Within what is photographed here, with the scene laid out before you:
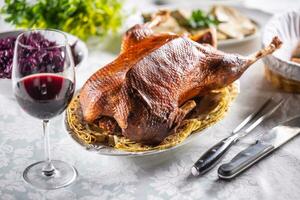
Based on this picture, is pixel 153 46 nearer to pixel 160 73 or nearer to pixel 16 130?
pixel 160 73

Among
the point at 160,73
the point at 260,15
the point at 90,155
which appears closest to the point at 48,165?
the point at 90,155

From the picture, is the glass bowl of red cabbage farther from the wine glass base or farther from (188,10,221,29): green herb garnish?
(188,10,221,29): green herb garnish

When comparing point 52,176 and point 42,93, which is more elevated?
point 42,93

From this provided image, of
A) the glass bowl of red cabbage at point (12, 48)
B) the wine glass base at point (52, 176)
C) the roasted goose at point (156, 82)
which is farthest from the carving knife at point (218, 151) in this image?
the glass bowl of red cabbage at point (12, 48)

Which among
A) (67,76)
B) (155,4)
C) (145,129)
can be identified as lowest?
(155,4)

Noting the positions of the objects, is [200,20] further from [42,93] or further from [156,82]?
[42,93]

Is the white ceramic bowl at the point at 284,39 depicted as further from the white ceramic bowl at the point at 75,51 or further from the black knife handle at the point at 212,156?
the white ceramic bowl at the point at 75,51

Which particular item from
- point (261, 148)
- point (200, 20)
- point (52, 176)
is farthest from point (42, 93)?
point (200, 20)
